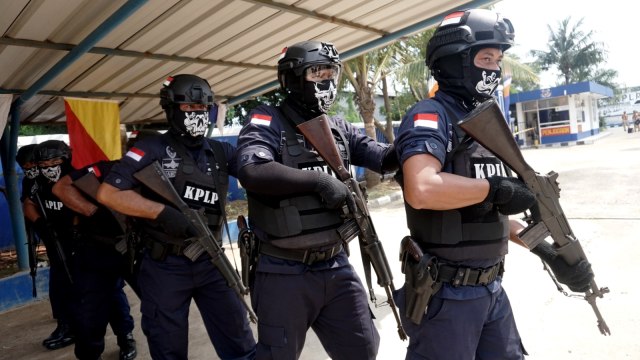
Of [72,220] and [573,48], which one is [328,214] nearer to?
[72,220]

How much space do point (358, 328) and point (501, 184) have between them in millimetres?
964

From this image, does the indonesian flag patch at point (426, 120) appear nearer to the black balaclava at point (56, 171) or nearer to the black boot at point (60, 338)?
the black balaclava at point (56, 171)

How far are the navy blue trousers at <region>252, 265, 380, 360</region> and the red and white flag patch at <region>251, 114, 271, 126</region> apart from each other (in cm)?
68

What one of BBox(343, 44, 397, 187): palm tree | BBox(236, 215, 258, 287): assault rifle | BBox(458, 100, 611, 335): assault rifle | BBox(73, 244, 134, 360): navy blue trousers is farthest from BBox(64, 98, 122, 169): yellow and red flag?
BBox(343, 44, 397, 187): palm tree

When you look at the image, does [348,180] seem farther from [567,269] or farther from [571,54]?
[571,54]

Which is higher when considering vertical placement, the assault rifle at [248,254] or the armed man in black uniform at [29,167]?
the armed man in black uniform at [29,167]

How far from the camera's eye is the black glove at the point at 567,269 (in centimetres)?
164

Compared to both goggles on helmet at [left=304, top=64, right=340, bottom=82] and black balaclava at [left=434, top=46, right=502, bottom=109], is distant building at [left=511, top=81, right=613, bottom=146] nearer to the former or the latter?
goggles on helmet at [left=304, top=64, right=340, bottom=82]

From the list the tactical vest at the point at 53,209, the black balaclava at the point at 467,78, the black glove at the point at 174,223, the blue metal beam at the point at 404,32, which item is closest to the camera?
the black balaclava at the point at 467,78

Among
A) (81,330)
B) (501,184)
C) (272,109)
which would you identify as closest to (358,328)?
(501,184)

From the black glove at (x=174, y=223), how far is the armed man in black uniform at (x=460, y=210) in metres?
1.26

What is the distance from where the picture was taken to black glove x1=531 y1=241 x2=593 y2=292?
164 cm

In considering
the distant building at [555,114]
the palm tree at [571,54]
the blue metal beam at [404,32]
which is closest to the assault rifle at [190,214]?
the blue metal beam at [404,32]

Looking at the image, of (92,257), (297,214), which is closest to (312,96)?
(297,214)
